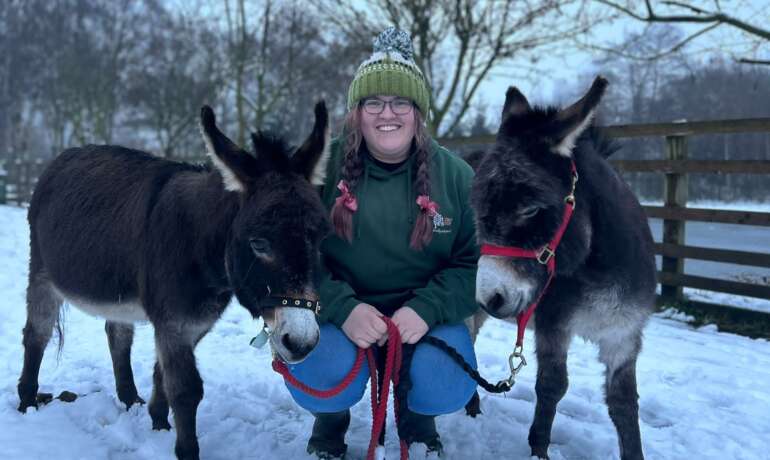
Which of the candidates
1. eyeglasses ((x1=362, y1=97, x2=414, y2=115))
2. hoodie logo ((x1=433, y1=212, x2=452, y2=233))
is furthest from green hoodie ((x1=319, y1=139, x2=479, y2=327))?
eyeglasses ((x1=362, y1=97, x2=414, y2=115))

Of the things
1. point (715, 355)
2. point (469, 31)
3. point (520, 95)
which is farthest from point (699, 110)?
point (520, 95)

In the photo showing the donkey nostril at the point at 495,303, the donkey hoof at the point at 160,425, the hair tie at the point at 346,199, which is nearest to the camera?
the donkey nostril at the point at 495,303

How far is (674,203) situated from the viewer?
5926 mm

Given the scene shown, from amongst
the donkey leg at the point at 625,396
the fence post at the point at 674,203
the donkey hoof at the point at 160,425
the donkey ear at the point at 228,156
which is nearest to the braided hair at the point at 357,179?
the donkey ear at the point at 228,156

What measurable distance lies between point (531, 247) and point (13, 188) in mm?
24317

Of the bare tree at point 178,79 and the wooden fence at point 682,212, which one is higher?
the bare tree at point 178,79

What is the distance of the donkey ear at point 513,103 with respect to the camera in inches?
98.1

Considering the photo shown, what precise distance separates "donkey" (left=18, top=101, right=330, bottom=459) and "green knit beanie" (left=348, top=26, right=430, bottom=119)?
297 mm

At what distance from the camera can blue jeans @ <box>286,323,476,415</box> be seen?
2395mm

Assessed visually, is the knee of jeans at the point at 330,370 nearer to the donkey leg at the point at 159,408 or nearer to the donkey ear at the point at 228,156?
the donkey ear at the point at 228,156

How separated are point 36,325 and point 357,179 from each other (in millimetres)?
2187

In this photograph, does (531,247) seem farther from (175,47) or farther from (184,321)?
(175,47)

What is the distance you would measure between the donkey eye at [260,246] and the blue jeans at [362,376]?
556mm

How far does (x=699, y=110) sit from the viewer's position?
2141 cm
